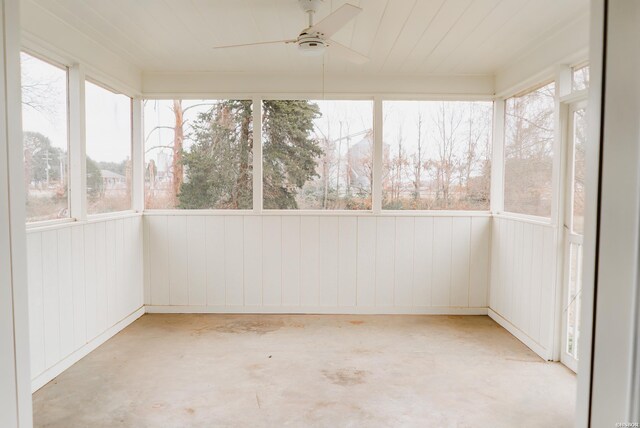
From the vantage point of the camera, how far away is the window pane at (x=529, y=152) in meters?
3.43

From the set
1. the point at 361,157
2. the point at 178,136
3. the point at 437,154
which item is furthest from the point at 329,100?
the point at 178,136

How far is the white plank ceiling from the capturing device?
2.71m

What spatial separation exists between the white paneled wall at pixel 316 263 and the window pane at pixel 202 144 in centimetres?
40

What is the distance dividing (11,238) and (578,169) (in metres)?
3.46

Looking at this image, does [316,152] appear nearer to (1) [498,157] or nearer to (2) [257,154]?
(2) [257,154]

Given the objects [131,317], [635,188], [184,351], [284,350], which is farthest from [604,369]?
[131,317]

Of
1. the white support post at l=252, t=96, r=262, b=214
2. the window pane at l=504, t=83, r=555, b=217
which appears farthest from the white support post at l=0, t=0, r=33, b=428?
the window pane at l=504, t=83, r=555, b=217

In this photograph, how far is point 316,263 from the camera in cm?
441

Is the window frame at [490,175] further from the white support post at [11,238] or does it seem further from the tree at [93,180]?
the white support post at [11,238]

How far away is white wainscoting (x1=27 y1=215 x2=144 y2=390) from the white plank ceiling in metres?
1.58

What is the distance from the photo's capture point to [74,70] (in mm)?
3193

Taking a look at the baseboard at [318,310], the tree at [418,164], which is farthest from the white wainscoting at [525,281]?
the tree at [418,164]

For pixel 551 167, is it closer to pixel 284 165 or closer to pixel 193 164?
pixel 284 165

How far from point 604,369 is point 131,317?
4.18 m
